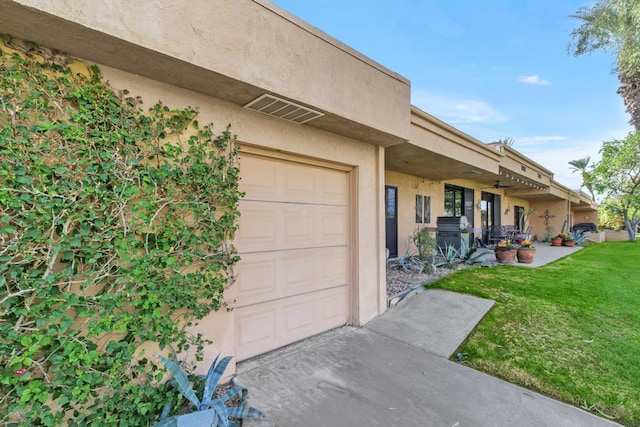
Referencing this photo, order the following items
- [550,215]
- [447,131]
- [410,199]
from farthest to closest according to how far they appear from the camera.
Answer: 1. [550,215]
2. [410,199]
3. [447,131]

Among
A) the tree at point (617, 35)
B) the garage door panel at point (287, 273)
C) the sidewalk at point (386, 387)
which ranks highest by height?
the tree at point (617, 35)

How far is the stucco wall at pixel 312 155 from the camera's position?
260cm

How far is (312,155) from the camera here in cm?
370

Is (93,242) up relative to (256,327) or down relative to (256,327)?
up

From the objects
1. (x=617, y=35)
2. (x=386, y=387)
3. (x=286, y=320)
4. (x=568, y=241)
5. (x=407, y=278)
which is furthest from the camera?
(x=568, y=241)

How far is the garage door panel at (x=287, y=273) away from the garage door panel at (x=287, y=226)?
112mm

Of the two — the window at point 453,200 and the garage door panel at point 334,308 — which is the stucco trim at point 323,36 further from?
the window at point 453,200

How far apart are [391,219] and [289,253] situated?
18.2 ft

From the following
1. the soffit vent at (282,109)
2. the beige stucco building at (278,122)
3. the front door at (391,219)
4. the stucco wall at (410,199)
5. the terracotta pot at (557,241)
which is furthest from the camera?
the terracotta pot at (557,241)

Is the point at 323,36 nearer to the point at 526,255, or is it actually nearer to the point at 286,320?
the point at 286,320

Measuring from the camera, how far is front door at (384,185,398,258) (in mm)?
8422

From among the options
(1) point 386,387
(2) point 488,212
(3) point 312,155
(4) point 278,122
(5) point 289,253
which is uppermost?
(4) point 278,122

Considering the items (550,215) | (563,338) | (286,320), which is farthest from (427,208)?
(550,215)

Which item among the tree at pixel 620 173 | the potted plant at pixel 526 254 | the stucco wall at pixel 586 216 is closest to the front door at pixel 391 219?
the potted plant at pixel 526 254
